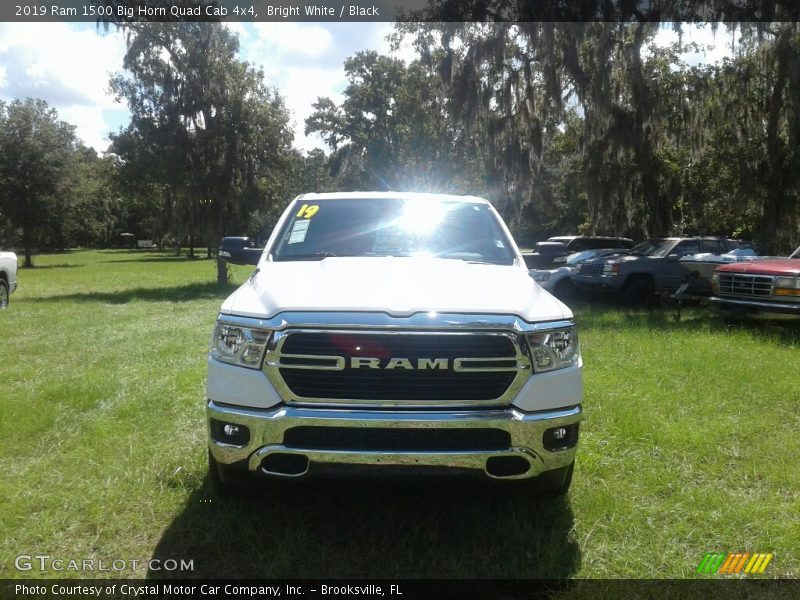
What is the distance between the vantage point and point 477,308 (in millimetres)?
3154

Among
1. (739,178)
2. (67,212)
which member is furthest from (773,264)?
(67,212)

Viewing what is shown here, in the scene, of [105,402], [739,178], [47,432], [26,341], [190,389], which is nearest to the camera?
[47,432]

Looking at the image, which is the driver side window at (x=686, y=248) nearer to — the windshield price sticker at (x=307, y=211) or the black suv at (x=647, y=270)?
the black suv at (x=647, y=270)

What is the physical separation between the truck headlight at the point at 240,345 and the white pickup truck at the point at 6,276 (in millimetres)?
11915

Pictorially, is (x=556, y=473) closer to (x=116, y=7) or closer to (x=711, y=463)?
(x=711, y=463)

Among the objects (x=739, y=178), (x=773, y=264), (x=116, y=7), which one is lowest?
(x=773, y=264)

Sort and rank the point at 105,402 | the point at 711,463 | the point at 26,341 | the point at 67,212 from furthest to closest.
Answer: the point at 67,212 < the point at 26,341 < the point at 105,402 < the point at 711,463

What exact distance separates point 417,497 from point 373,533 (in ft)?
1.57

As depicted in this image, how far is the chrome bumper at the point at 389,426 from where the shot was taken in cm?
300

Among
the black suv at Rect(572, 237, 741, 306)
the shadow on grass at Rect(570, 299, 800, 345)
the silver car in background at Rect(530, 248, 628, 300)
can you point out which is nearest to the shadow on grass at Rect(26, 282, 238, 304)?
the silver car in background at Rect(530, 248, 628, 300)

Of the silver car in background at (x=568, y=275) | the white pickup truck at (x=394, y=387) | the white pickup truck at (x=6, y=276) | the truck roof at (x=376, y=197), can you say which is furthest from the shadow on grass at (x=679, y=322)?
the white pickup truck at (x=6, y=276)

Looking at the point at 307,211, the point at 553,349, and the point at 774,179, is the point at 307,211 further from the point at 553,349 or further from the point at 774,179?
the point at 774,179

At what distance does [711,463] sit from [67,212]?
35.6 metres

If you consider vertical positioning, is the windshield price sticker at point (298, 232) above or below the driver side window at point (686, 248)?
above
